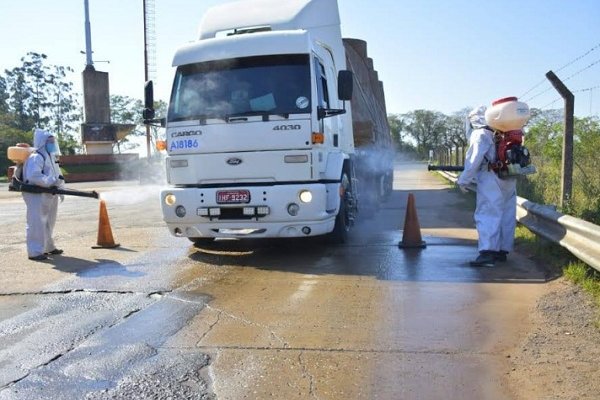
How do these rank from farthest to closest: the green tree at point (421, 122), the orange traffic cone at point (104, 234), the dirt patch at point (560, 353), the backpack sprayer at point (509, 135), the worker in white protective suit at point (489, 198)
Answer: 1. the green tree at point (421, 122)
2. the orange traffic cone at point (104, 234)
3. the worker in white protective suit at point (489, 198)
4. the backpack sprayer at point (509, 135)
5. the dirt patch at point (560, 353)

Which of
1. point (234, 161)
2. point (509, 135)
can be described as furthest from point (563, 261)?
point (234, 161)

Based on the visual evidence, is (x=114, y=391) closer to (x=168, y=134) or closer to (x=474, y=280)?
(x=474, y=280)

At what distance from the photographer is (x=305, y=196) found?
6.86 m

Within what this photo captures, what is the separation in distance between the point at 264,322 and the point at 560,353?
2.22 metres

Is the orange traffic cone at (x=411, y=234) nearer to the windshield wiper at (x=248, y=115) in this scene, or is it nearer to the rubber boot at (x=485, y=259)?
the rubber boot at (x=485, y=259)

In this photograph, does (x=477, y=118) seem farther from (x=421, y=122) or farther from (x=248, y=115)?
→ (x=421, y=122)

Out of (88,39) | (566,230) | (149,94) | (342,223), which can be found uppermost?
(88,39)

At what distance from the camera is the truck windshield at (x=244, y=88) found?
6953 mm

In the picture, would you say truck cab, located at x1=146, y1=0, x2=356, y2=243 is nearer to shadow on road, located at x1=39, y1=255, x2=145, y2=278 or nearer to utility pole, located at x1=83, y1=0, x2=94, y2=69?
shadow on road, located at x1=39, y1=255, x2=145, y2=278

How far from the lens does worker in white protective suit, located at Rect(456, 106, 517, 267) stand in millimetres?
6461

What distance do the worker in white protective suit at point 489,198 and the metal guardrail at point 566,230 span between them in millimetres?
444

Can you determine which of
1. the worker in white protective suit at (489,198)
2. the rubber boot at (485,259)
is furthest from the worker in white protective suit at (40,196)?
the rubber boot at (485,259)

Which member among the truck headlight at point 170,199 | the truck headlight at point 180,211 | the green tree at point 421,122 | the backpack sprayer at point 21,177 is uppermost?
the green tree at point 421,122

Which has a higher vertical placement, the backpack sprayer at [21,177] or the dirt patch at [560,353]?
the backpack sprayer at [21,177]
